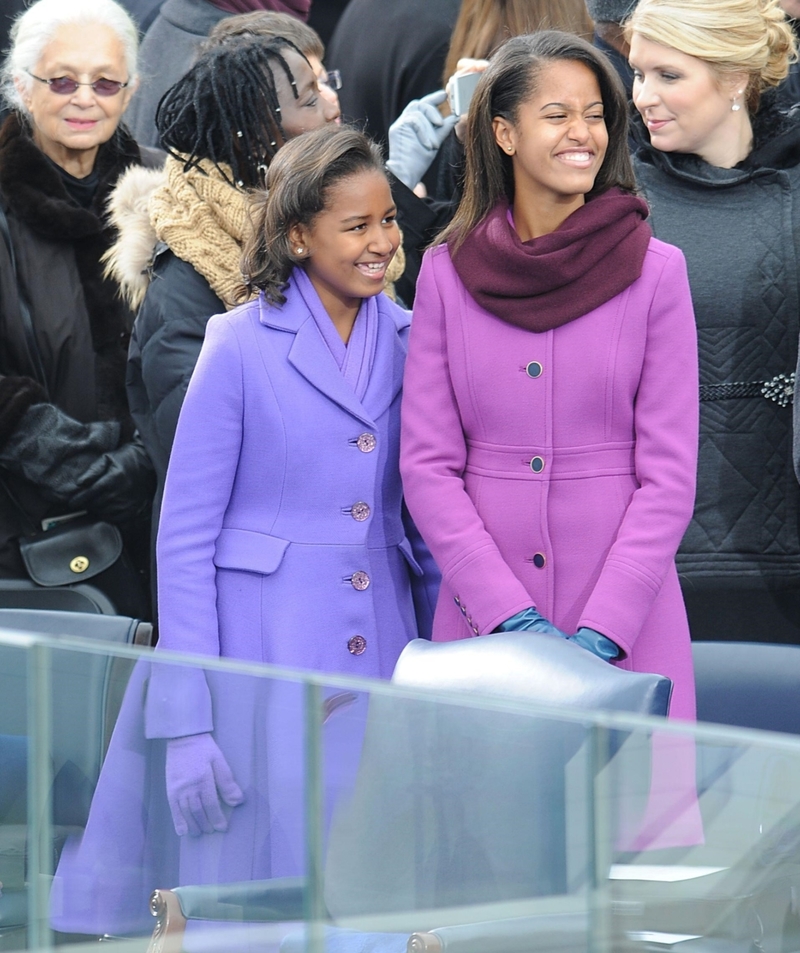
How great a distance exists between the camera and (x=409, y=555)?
2676 mm

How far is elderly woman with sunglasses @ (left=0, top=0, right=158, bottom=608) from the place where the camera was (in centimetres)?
347

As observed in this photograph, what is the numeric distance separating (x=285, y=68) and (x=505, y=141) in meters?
0.77

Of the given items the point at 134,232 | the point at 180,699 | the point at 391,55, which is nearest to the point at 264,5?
the point at 391,55

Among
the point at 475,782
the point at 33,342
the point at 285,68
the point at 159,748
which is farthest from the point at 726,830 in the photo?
the point at 33,342

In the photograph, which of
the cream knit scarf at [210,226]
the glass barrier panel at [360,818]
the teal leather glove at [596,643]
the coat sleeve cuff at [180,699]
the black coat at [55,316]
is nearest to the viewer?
the glass barrier panel at [360,818]

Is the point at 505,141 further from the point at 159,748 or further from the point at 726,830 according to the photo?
the point at 726,830

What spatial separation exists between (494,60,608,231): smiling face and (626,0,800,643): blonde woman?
691mm

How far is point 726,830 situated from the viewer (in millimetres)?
1452

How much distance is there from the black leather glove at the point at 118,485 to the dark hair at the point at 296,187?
0.94 metres

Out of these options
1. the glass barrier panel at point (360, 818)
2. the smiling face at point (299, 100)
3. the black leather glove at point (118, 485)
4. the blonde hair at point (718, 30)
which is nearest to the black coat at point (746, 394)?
the blonde hair at point (718, 30)

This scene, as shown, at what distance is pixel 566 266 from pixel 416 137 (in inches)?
47.5

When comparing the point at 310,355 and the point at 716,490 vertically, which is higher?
the point at 310,355

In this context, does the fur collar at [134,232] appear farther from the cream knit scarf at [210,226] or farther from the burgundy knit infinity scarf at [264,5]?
the burgundy knit infinity scarf at [264,5]

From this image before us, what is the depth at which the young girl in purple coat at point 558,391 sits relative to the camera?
2463 mm
